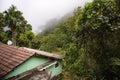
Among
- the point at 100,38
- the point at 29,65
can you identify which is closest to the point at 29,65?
the point at 29,65

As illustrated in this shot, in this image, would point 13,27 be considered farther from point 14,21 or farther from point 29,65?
point 29,65

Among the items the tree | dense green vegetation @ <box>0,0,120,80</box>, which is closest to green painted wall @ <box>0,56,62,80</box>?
dense green vegetation @ <box>0,0,120,80</box>

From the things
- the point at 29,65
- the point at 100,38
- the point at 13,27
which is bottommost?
the point at 29,65

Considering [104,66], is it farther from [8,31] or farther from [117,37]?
[8,31]

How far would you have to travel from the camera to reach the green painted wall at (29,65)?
11.2 metres

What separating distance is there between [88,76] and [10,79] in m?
5.71

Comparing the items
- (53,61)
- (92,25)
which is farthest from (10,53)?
(92,25)

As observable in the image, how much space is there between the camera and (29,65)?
12.9 meters

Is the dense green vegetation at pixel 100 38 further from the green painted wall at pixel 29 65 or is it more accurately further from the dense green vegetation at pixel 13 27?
the dense green vegetation at pixel 13 27

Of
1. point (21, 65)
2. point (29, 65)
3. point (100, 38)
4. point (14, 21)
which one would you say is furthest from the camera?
point (14, 21)

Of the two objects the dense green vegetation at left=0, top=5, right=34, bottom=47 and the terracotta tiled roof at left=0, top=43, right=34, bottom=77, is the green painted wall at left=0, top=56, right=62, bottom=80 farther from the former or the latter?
the dense green vegetation at left=0, top=5, right=34, bottom=47

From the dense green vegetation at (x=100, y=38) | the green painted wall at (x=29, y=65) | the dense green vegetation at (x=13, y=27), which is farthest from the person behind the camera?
the dense green vegetation at (x=13, y=27)

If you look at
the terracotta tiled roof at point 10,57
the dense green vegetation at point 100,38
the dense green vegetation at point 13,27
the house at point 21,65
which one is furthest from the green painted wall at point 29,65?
the dense green vegetation at point 13,27

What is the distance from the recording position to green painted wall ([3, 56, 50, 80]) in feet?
36.7
